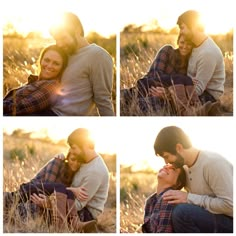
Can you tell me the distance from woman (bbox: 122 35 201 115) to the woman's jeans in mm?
395

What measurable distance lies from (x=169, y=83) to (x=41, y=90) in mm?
518

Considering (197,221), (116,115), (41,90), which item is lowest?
(197,221)

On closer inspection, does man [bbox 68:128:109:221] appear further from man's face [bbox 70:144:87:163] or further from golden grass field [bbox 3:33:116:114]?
golden grass field [bbox 3:33:116:114]

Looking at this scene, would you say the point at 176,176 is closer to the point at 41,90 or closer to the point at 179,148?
the point at 179,148

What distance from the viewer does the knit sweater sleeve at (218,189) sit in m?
4.99

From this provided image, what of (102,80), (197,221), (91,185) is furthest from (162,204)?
(102,80)

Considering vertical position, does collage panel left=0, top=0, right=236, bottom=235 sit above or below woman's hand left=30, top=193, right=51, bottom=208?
above

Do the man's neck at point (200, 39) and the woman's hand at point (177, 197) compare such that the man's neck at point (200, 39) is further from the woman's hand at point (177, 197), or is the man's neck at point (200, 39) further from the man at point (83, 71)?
the woman's hand at point (177, 197)

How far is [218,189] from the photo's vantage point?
4996 millimetres

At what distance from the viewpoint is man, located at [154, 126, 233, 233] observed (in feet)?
16.4

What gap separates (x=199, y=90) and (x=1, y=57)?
0.82 metres

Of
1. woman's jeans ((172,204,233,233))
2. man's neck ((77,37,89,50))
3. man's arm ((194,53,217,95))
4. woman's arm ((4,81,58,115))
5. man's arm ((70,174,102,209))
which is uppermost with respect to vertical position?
man's neck ((77,37,89,50))

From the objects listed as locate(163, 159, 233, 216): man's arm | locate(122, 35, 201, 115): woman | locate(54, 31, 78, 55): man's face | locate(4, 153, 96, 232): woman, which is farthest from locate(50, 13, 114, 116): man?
locate(163, 159, 233, 216): man's arm

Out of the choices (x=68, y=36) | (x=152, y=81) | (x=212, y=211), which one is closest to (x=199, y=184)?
(x=212, y=211)
